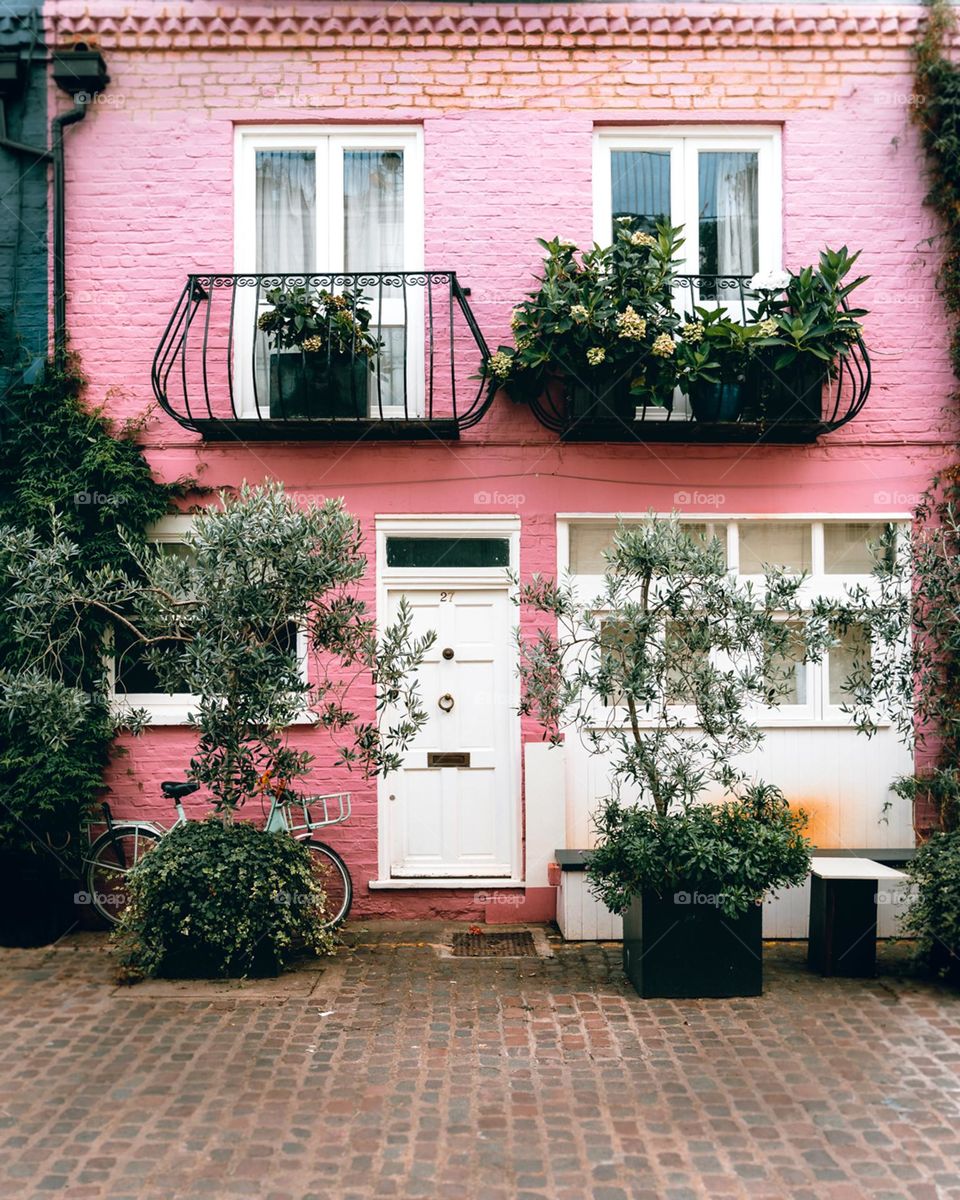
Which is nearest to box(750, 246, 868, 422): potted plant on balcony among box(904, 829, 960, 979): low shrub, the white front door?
the white front door

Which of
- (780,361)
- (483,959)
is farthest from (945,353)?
(483,959)

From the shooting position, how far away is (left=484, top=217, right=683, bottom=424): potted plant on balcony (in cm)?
759

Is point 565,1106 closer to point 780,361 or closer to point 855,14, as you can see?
point 780,361

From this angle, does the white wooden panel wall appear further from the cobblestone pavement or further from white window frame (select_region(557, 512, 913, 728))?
the cobblestone pavement

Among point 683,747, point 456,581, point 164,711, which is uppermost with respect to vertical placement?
point 456,581

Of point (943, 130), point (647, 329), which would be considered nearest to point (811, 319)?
point (647, 329)

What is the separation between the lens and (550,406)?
321 inches

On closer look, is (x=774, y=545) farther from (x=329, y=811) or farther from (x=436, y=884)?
(x=329, y=811)

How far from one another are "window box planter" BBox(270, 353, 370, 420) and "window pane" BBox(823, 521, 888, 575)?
3.80 meters

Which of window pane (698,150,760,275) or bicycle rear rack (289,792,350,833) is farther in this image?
window pane (698,150,760,275)

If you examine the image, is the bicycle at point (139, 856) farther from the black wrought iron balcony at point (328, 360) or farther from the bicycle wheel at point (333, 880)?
the black wrought iron balcony at point (328, 360)

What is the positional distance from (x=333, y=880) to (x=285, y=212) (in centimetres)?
528

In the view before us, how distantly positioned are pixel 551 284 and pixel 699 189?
178 centimetres

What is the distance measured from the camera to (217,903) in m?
6.50
